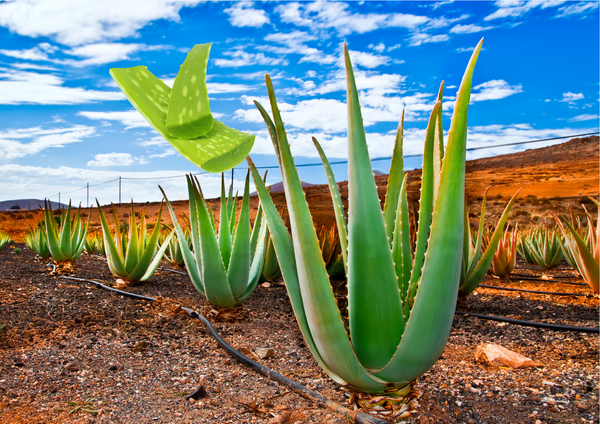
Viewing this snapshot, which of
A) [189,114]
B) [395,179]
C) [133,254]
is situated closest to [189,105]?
[189,114]

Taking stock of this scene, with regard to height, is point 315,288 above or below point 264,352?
above

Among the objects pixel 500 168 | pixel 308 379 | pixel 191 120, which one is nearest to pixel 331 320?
pixel 191 120

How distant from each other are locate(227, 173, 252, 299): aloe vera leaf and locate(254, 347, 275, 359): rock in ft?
2.55

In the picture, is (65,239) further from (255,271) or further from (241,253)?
(241,253)

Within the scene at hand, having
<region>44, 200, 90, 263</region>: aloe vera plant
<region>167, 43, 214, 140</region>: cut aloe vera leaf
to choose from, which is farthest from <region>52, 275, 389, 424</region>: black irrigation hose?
<region>44, 200, 90, 263</region>: aloe vera plant

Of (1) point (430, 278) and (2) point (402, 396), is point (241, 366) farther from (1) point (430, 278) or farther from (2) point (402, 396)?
(1) point (430, 278)

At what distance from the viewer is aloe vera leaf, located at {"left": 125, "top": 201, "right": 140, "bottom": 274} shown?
12.9 ft

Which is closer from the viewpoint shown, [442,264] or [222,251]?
[442,264]

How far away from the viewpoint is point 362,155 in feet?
2.88

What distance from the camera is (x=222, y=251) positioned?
3133 millimetres

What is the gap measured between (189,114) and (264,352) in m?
2.27

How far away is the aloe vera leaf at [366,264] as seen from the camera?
2.85ft

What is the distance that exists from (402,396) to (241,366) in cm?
123

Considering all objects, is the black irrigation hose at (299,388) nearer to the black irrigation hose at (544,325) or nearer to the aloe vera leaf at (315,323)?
the aloe vera leaf at (315,323)
